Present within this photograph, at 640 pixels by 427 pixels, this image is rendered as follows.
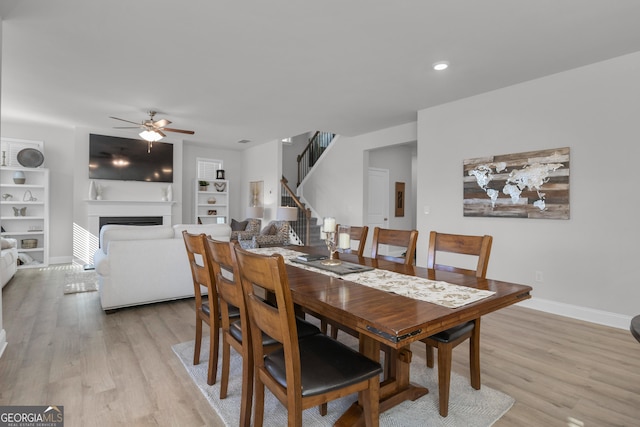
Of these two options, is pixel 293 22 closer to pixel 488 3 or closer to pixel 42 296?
pixel 488 3

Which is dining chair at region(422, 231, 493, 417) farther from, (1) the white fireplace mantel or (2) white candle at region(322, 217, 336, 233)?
(1) the white fireplace mantel

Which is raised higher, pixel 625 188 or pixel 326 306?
pixel 625 188

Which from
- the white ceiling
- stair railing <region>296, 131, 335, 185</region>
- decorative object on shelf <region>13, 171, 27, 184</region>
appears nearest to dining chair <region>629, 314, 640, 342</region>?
the white ceiling

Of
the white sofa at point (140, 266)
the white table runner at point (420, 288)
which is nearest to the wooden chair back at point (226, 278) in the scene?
the white table runner at point (420, 288)

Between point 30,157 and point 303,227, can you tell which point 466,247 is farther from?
point 30,157

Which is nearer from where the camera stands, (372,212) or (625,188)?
(625,188)

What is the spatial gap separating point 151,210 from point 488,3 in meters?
7.15

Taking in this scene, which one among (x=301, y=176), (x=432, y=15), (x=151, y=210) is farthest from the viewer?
(x=301, y=176)

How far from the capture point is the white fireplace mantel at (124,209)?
666 cm

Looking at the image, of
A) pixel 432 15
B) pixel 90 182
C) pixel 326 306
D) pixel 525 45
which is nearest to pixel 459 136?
pixel 525 45

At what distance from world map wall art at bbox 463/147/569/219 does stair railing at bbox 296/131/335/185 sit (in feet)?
14.8

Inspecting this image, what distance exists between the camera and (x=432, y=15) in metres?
2.59

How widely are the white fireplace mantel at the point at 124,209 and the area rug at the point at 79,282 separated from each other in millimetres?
1343

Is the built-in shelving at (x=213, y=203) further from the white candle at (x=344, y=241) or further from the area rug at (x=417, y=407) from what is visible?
the white candle at (x=344, y=241)
